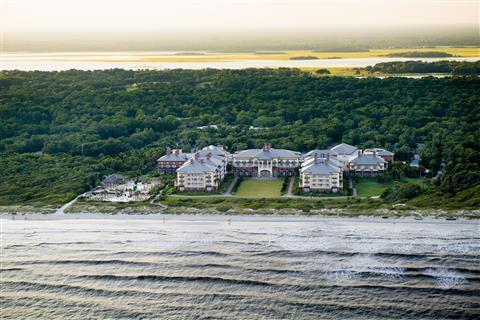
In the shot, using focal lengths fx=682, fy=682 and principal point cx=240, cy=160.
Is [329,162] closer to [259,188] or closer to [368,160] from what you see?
[368,160]

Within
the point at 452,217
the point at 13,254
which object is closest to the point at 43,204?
the point at 13,254

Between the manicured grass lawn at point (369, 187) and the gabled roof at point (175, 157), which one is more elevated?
the gabled roof at point (175, 157)

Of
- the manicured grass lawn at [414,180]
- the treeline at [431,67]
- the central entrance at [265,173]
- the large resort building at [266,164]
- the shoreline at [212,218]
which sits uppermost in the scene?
the treeline at [431,67]

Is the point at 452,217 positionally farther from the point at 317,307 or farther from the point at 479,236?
the point at 317,307

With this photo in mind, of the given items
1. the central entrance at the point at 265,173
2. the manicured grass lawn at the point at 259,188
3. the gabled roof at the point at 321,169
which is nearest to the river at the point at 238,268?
the manicured grass lawn at the point at 259,188

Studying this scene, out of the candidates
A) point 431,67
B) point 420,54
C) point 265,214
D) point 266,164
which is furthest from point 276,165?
point 420,54

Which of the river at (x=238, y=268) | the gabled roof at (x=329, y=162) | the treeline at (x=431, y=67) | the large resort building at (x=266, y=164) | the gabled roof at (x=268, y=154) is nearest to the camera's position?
the river at (x=238, y=268)

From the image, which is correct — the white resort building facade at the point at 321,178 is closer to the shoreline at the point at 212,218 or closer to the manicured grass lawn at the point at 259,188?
the manicured grass lawn at the point at 259,188

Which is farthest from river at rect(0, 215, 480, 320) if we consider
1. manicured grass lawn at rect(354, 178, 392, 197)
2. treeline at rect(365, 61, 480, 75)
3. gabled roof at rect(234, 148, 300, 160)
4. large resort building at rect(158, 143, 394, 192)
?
treeline at rect(365, 61, 480, 75)
